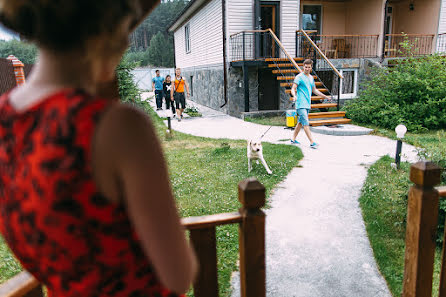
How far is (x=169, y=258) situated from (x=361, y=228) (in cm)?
390

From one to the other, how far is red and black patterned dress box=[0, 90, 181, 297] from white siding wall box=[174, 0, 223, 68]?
593 inches

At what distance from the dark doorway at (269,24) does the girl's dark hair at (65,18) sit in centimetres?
1420

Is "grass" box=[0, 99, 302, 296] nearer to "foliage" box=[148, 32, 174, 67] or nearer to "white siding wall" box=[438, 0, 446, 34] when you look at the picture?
"white siding wall" box=[438, 0, 446, 34]

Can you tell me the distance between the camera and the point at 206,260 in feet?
5.63

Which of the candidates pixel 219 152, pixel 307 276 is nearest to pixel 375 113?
pixel 219 152

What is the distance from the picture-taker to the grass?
3.70 m

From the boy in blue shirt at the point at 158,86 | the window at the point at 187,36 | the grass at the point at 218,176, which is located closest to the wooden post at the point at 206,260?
the grass at the point at 218,176

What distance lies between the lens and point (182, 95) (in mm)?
13461

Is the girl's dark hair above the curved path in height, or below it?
above

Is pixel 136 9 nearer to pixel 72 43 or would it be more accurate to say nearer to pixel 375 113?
pixel 72 43

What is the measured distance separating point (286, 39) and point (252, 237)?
14.0 metres

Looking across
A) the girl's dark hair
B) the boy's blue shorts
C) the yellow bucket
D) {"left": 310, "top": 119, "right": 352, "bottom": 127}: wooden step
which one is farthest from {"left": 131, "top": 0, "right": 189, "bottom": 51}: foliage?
the girl's dark hair

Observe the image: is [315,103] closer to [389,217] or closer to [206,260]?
[389,217]

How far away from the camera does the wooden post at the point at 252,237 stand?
157 cm
